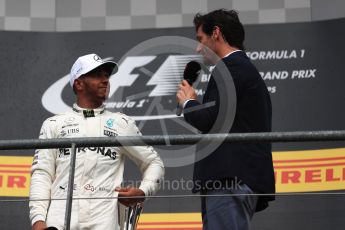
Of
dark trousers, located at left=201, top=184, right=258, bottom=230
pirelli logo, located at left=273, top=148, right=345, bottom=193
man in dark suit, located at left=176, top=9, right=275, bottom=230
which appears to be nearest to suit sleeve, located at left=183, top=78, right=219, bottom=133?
man in dark suit, located at left=176, top=9, right=275, bottom=230

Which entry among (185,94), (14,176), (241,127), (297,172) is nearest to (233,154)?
(241,127)

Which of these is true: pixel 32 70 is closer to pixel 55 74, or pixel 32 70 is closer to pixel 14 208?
pixel 55 74

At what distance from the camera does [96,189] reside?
9.18ft

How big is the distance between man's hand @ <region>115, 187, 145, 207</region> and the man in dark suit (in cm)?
20

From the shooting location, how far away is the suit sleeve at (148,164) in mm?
2854

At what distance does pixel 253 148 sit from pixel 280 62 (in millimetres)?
2053

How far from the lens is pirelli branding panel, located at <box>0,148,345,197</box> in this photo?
4.31 meters

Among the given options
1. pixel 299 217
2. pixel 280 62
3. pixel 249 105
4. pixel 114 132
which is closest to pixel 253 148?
pixel 249 105

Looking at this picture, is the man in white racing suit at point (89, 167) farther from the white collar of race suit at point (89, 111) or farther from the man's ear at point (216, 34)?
the man's ear at point (216, 34)

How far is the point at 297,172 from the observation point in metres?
4.38

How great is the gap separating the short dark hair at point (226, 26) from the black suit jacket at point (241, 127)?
0.36ft

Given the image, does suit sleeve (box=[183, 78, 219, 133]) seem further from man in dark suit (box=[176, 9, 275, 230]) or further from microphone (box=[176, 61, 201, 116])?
microphone (box=[176, 61, 201, 116])

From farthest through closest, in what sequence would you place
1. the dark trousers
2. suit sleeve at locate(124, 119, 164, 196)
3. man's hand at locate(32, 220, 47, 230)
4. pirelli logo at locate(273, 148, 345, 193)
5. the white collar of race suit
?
1. pirelli logo at locate(273, 148, 345, 193)
2. the white collar of race suit
3. suit sleeve at locate(124, 119, 164, 196)
4. man's hand at locate(32, 220, 47, 230)
5. the dark trousers

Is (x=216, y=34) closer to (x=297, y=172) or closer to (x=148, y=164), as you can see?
(x=148, y=164)
